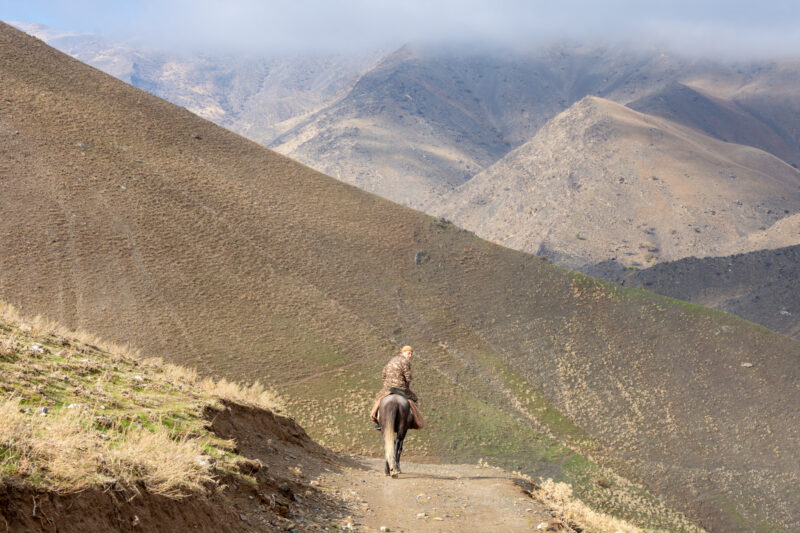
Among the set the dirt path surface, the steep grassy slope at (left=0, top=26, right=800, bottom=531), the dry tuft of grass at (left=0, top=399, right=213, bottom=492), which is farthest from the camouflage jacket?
the steep grassy slope at (left=0, top=26, right=800, bottom=531)

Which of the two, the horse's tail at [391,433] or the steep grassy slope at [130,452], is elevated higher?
the steep grassy slope at [130,452]

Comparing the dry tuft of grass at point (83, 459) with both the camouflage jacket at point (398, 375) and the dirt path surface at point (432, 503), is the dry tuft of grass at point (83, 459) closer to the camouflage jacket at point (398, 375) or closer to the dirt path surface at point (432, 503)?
the dirt path surface at point (432, 503)

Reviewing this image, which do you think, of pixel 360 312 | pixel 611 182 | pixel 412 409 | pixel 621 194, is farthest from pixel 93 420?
pixel 611 182

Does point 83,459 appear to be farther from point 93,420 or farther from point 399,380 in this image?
point 399,380

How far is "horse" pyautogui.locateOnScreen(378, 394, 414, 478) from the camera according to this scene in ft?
37.6

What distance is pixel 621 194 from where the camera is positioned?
107 meters

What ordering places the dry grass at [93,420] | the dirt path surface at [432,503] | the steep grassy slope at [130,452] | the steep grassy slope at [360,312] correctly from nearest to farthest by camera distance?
the steep grassy slope at [130,452] < the dry grass at [93,420] < the dirt path surface at [432,503] < the steep grassy slope at [360,312]

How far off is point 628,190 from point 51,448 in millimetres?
110663

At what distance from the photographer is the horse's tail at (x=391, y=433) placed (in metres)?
11.5

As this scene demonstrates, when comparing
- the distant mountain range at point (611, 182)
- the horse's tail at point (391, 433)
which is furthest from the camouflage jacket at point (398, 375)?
the distant mountain range at point (611, 182)

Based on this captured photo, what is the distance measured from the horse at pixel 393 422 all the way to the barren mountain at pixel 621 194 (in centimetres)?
8514

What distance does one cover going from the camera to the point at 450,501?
994 cm

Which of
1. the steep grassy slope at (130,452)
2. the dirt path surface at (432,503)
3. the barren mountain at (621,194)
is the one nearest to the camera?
the steep grassy slope at (130,452)

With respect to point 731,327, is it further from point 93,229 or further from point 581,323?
point 93,229
